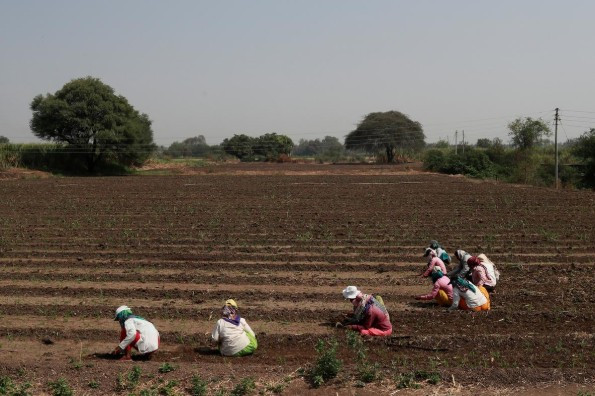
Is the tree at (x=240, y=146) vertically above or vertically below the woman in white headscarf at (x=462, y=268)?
above

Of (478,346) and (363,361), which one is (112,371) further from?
(478,346)

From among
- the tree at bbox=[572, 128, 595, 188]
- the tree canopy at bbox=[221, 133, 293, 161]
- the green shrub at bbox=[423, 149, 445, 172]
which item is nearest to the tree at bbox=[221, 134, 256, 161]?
the tree canopy at bbox=[221, 133, 293, 161]

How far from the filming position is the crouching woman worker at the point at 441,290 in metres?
11.1

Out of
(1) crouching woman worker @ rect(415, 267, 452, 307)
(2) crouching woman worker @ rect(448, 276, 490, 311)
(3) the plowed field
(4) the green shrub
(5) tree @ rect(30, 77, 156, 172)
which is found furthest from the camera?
(4) the green shrub

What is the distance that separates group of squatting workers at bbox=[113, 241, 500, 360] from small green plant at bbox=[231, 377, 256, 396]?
1.40m

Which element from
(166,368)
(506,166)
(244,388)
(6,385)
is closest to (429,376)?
(244,388)

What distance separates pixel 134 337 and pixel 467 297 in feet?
17.5

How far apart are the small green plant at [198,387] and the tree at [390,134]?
7232cm

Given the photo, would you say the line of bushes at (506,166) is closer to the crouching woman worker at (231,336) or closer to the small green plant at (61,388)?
the crouching woman worker at (231,336)

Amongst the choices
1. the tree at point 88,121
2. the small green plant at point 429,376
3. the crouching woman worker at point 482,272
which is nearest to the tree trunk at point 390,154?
the tree at point 88,121

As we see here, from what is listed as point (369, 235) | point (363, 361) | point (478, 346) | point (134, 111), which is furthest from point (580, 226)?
point (134, 111)

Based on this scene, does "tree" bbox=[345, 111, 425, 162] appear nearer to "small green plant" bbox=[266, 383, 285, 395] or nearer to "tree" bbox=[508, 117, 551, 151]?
"tree" bbox=[508, 117, 551, 151]

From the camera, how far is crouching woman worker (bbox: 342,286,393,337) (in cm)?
948

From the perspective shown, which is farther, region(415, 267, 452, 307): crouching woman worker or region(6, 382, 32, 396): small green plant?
region(415, 267, 452, 307): crouching woman worker
